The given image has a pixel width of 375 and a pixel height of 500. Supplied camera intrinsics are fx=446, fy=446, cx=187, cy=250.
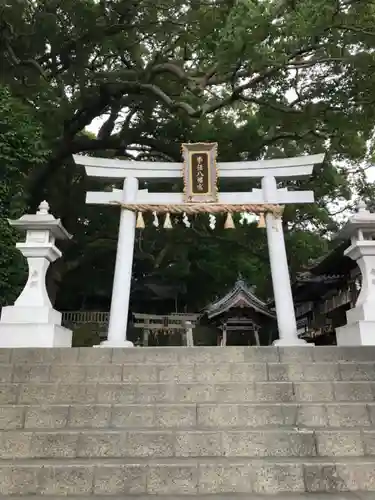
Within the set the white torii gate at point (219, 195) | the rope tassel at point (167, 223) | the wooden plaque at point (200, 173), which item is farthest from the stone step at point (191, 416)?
the wooden plaque at point (200, 173)

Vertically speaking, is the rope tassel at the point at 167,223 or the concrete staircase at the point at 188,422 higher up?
the rope tassel at the point at 167,223

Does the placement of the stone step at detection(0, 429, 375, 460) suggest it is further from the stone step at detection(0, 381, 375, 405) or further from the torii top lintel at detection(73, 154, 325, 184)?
the torii top lintel at detection(73, 154, 325, 184)

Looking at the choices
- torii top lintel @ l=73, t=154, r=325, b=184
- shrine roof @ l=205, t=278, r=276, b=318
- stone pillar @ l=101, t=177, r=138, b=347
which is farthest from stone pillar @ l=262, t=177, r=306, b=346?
shrine roof @ l=205, t=278, r=276, b=318

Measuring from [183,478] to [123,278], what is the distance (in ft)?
13.8

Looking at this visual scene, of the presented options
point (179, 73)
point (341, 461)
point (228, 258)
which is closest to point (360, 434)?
point (341, 461)

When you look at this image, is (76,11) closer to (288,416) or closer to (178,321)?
(178,321)

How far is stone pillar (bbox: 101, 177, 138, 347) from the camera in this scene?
7031mm

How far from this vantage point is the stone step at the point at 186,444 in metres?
3.88

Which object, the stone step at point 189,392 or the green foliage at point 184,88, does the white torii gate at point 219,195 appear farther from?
the stone step at point 189,392

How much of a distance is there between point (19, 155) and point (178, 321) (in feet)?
29.2

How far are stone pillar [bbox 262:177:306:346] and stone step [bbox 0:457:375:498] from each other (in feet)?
11.1

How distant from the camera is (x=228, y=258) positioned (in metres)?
16.7

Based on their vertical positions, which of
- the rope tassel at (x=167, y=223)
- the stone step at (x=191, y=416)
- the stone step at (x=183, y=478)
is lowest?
the stone step at (x=183, y=478)

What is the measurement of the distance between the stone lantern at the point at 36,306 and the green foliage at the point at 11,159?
34.1 inches
